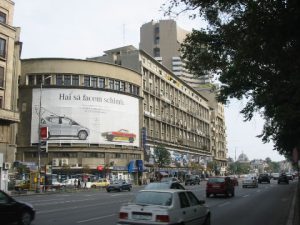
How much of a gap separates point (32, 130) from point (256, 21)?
6727cm

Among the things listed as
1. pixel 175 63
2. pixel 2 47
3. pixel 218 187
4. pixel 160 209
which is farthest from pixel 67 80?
pixel 175 63

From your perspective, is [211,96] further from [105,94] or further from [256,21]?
[256,21]

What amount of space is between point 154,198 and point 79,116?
6423 centimetres

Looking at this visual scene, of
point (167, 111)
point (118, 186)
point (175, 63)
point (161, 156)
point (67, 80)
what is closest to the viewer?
point (118, 186)

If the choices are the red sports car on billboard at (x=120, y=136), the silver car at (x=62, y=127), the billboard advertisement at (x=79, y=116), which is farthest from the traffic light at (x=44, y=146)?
the red sports car on billboard at (x=120, y=136)

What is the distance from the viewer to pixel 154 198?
11.3 m

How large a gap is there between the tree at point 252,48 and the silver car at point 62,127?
53.9m

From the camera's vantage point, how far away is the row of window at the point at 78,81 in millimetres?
74750

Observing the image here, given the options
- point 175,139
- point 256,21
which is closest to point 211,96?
point 175,139

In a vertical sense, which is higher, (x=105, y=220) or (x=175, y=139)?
(x=175, y=139)

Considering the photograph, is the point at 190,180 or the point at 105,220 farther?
the point at 190,180

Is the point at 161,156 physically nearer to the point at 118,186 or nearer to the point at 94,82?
the point at 94,82

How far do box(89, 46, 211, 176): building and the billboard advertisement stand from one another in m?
A: 9.84

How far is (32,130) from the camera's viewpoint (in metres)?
73.8
